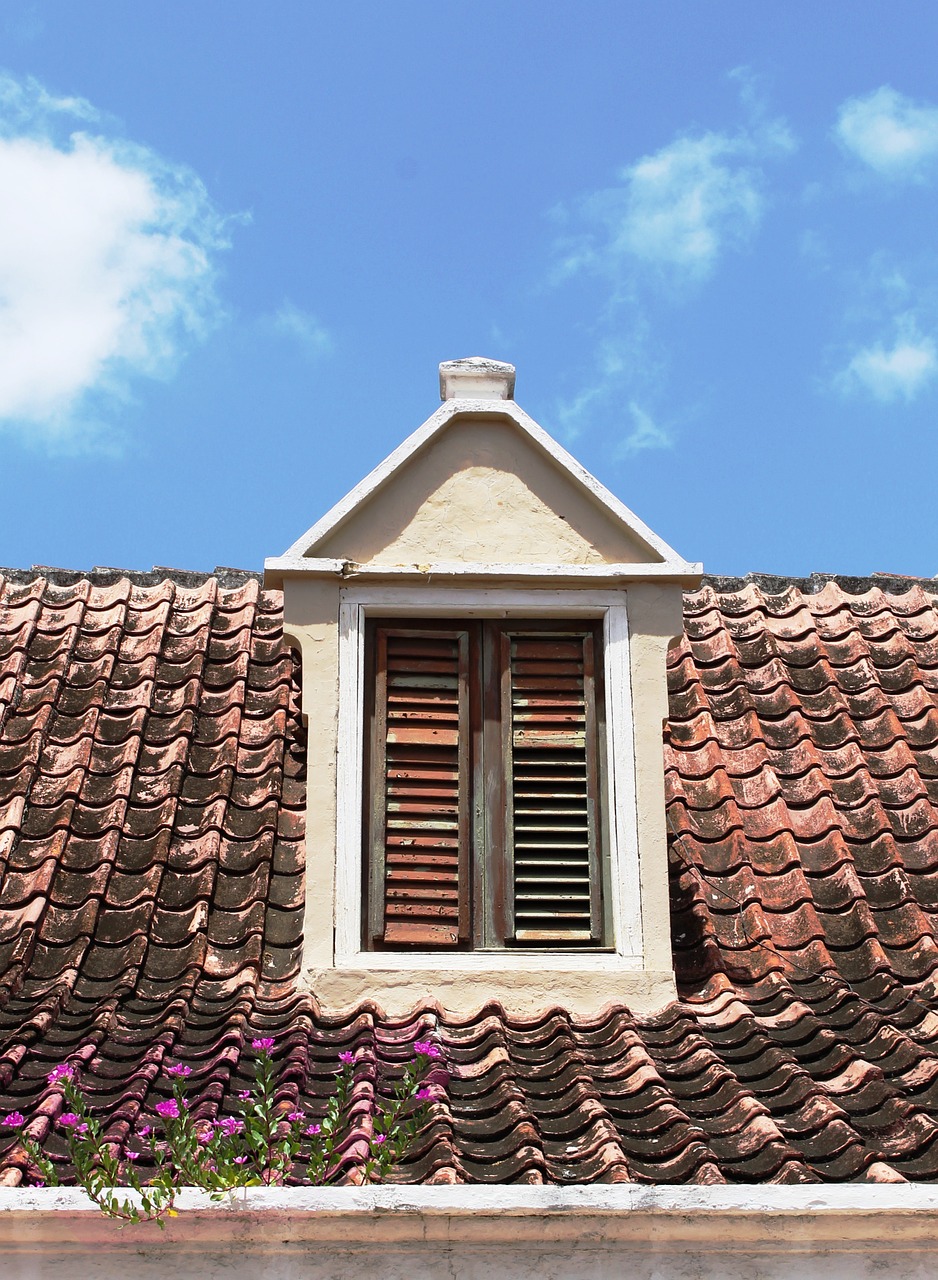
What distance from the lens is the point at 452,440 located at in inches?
258

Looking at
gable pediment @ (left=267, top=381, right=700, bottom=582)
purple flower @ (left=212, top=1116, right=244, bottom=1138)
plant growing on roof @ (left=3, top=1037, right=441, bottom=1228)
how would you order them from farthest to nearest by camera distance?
gable pediment @ (left=267, top=381, right=700, bottom=582), purple flower @ (left=212, top=1116, right=244, bottom=1138), plant growing on roof @ (left=3, top=1037, right=441, bottom=1228)

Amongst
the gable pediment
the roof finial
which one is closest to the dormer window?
the gable pediment

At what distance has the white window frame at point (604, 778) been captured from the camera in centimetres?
579

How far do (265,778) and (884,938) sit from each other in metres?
2.72

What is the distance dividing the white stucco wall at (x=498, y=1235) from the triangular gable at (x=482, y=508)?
8.70ft

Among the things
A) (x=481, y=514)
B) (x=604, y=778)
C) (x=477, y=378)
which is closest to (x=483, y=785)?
(x=604, y=778)

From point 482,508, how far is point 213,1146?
9.63 ft

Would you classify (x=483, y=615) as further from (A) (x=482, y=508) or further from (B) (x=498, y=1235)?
(B) (x=498, y=1235)

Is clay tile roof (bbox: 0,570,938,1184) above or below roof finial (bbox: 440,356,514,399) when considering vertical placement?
below

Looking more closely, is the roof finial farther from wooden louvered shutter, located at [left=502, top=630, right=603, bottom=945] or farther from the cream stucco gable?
wooden louvered shutter, located at [left=502, top=630, right=603, bottom=945]

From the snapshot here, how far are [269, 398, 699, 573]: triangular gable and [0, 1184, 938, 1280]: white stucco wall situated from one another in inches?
104

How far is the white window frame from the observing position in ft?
19.0

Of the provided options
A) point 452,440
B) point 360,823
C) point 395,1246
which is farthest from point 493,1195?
point 452,440

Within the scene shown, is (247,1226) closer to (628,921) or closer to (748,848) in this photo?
(628,921)
